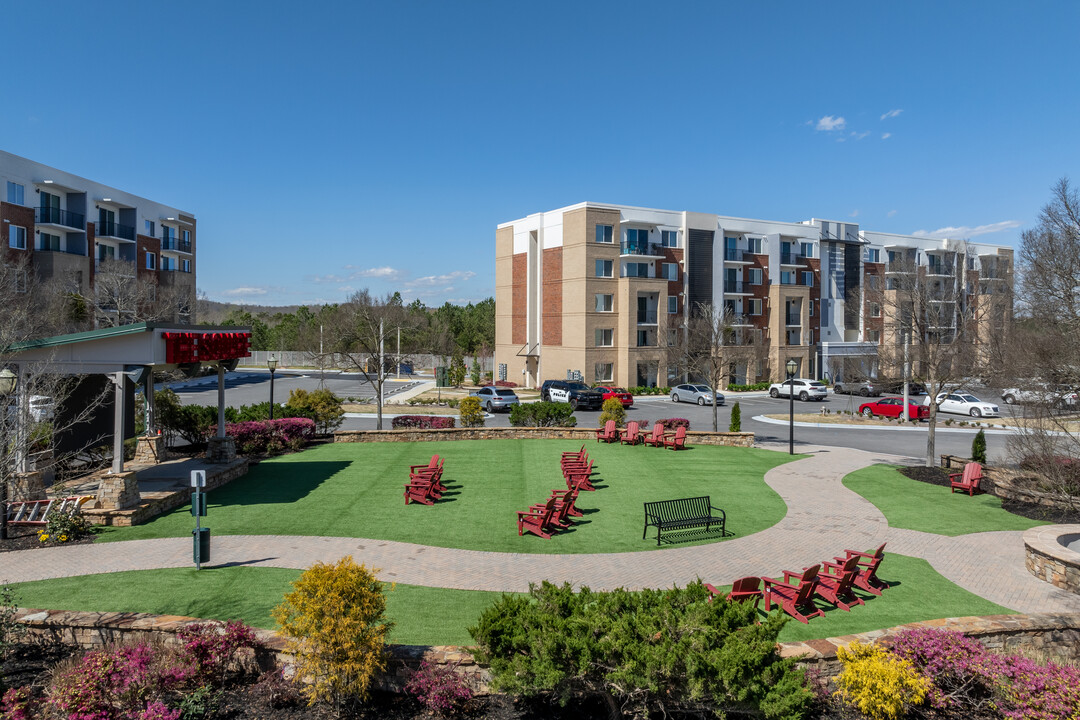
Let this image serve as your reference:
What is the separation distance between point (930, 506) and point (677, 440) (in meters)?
8.37

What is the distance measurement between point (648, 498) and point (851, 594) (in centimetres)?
667

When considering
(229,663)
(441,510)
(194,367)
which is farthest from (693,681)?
(194,367)

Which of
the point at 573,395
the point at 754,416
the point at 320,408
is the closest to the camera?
the point at 320,408

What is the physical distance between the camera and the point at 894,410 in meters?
36.3

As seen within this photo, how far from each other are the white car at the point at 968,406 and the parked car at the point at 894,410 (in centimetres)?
193

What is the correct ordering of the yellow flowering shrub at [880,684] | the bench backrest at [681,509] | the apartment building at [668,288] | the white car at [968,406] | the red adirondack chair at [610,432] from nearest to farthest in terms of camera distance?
the yellow flowering shrub at [880,684], the bench backrest at [681,509], the red adirondack chair at [610,432], the white car at [968,406], the apartment building at [668,288]

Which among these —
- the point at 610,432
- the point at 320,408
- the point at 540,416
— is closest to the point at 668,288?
the point at 540,416

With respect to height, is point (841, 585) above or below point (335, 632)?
below

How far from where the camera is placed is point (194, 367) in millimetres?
19656

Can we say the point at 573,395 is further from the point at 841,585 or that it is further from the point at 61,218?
the point at 61,218

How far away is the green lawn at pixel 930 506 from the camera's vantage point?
14.6 meters

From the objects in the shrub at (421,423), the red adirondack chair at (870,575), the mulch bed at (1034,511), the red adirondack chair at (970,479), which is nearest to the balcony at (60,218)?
the shrub at (421,423)

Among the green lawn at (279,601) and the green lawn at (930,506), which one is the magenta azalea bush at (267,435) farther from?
the green lawn at (930,506)

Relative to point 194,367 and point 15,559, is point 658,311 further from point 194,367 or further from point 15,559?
point 15,559
